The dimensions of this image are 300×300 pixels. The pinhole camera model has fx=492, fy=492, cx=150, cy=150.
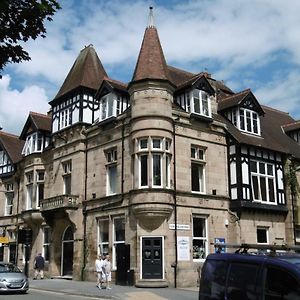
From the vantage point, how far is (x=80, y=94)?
31875mm

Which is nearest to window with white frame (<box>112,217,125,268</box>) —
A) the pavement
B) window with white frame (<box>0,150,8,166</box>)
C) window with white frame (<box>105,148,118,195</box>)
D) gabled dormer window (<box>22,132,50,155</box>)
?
window with white frame (<box>105,148,118,195</box>)

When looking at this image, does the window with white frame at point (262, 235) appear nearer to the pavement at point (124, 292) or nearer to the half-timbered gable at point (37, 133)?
the pavement at point (124, 292)

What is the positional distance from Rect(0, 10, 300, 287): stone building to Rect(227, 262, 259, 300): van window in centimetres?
1641

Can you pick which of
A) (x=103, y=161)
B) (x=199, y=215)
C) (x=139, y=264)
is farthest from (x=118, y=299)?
(x=103, y=161)

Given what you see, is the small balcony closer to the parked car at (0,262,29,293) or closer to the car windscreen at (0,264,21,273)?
the car windscreen at (0,264,21,273)

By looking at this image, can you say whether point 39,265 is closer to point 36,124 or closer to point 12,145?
point 36,124

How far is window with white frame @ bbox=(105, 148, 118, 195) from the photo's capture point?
28.5m

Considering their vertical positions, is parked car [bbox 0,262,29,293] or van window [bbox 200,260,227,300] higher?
van window [bbox 200,260,227,300]

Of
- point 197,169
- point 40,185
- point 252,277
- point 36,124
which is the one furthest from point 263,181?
point 252,277

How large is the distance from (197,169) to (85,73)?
10614 mm

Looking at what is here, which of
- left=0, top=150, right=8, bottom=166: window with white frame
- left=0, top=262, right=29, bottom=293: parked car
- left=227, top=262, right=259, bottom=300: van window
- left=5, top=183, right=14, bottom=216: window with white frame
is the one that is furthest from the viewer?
left=0, top=150, right=8, bottom=166: window with white frame

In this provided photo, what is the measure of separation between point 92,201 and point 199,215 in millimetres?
6583

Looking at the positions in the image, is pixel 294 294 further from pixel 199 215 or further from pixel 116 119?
pixel 116 119

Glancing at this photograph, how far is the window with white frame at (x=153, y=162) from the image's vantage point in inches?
1005
